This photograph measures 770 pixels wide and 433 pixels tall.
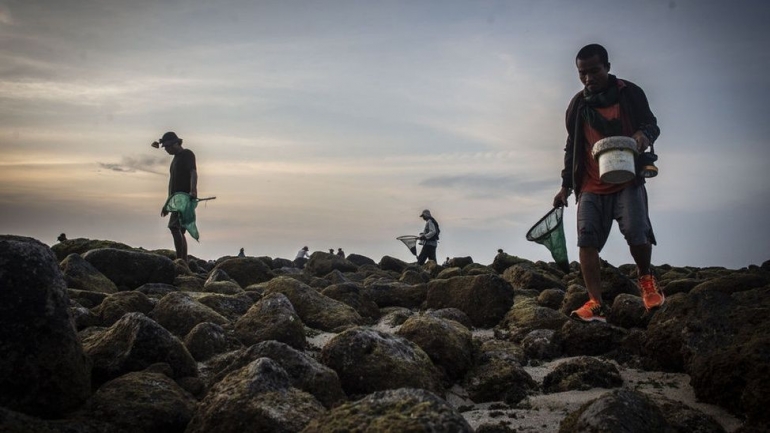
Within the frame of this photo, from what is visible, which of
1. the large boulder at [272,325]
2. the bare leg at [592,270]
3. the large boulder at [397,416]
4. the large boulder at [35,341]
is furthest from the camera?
the bare leg at [592,270]

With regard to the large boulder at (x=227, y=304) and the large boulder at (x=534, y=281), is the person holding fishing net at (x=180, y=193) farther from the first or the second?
the large boulder at (x=534, y=281)

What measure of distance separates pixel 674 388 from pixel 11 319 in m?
4.12

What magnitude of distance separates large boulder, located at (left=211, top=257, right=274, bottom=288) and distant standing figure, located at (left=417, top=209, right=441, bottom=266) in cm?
900

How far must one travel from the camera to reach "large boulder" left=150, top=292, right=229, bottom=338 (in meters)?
5.43

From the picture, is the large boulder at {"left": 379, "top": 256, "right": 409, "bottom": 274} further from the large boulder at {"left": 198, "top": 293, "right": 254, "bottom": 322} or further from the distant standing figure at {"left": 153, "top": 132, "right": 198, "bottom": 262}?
the large boulder at {"left": 198, "top": 293, "right": 254, "bottom": 322}

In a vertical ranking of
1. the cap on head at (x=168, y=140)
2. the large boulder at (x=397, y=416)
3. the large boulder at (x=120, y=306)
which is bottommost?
the large boulder at (x=397, y=416)

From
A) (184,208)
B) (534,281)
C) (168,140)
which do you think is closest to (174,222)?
(184,208)

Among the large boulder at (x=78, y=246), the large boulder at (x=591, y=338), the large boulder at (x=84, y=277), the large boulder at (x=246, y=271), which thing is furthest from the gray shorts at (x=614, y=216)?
the large boulder at (x=78, y=246)

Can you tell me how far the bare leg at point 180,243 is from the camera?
11.2 m

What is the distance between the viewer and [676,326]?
14.4 feet

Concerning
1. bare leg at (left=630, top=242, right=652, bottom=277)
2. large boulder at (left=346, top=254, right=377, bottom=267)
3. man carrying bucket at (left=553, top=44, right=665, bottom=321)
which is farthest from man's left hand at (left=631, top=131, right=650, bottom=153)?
large boulder at (left=346, top=254, right=377, bottom=267)

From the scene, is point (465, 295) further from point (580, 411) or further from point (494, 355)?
Answer: point (580, 411)

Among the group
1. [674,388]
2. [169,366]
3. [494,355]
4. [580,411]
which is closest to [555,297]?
[494,355]

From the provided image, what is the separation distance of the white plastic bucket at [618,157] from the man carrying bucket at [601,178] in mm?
55
